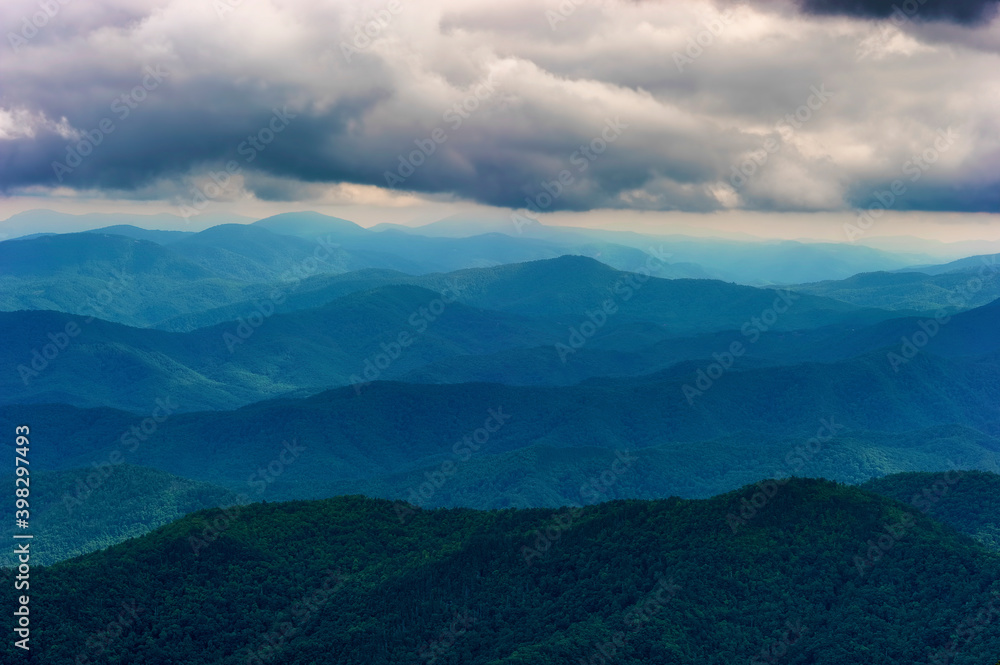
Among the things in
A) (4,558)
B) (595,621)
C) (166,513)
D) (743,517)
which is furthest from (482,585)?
(4,558)

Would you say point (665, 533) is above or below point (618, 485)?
above

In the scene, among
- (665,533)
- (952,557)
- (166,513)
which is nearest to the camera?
(952,557)

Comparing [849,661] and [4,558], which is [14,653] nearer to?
[849,661]

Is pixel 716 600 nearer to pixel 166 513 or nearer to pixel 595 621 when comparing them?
pixel 595 621

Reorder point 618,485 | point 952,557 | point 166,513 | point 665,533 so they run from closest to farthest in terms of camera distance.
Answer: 1. point 952,557
2. point 665,533
3. point 166,513
4. point 618,485

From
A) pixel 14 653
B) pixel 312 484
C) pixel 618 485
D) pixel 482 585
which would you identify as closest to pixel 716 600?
pixel 482 585

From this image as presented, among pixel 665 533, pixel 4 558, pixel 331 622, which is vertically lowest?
pixel 4 558

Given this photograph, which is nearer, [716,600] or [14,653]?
[14,653]
